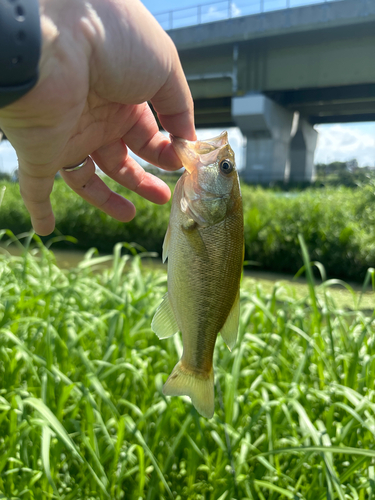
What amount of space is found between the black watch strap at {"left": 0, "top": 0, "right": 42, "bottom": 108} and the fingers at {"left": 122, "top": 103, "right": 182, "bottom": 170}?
0.52 metres

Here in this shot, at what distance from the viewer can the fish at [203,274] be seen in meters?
0.86

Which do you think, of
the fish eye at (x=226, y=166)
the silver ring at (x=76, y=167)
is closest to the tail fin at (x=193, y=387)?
the fish eye at (x=226, y=166)

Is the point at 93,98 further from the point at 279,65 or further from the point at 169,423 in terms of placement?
the point at 279,65

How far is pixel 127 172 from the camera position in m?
1.37

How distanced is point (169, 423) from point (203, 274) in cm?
122

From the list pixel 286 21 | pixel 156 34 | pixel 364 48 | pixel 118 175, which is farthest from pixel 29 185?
pixel 286 21

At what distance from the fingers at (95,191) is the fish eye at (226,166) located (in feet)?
1.69

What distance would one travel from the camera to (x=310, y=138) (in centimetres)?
2162

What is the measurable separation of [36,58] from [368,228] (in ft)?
14.2

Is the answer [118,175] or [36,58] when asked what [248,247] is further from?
[36,58]

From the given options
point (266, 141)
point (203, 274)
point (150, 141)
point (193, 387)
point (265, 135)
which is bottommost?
point (266, 141)

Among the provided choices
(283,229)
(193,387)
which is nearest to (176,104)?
(193,387)

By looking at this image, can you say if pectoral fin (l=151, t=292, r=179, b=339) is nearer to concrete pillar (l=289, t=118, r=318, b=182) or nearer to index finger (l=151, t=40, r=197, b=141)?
index finger (l=151, t=40, r=197, b=141)

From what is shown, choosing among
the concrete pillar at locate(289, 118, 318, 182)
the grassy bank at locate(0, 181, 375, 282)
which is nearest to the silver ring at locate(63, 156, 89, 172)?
the grassy bank at locate(0, 181, 375, 282)
